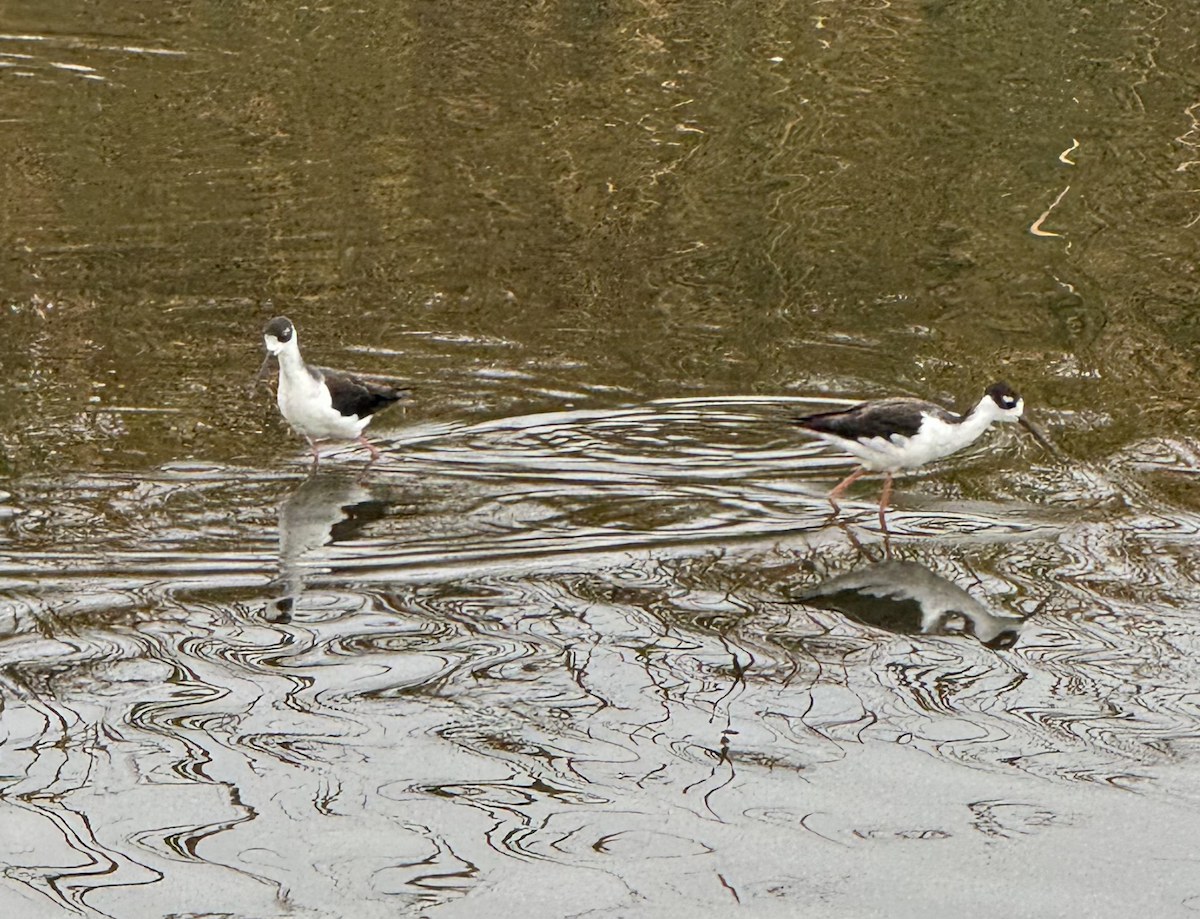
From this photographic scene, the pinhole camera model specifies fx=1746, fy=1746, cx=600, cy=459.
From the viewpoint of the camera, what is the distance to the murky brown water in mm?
7199

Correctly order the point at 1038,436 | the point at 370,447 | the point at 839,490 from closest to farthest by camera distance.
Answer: the point at 839,490 < the point at 1038,436 < the point at 370,447

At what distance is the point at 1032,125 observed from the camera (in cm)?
1930

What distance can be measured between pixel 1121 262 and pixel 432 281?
6.08 m

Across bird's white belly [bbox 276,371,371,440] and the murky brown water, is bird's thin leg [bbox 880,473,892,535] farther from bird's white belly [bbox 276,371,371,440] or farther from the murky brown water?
bird's white belly [bbox 276,371,371,440]

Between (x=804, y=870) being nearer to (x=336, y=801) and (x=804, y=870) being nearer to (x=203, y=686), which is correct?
(x=336, y=801)

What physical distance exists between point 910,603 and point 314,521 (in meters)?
3.58

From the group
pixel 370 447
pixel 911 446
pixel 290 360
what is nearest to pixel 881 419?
pixel 911 446

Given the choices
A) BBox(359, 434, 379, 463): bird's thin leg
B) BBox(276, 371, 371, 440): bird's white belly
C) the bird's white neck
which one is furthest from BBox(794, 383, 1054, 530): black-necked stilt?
the bird's white neck

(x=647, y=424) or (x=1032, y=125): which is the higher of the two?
(x=1032, y=125)

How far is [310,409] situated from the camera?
438 inches

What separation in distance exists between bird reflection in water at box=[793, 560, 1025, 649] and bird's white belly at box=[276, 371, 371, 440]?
3374 millimetres

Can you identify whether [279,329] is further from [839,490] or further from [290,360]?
[839,490]

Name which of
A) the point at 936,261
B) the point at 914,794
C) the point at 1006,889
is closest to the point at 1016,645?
the point at 914,794

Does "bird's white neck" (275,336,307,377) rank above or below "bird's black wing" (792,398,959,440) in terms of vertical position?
above
